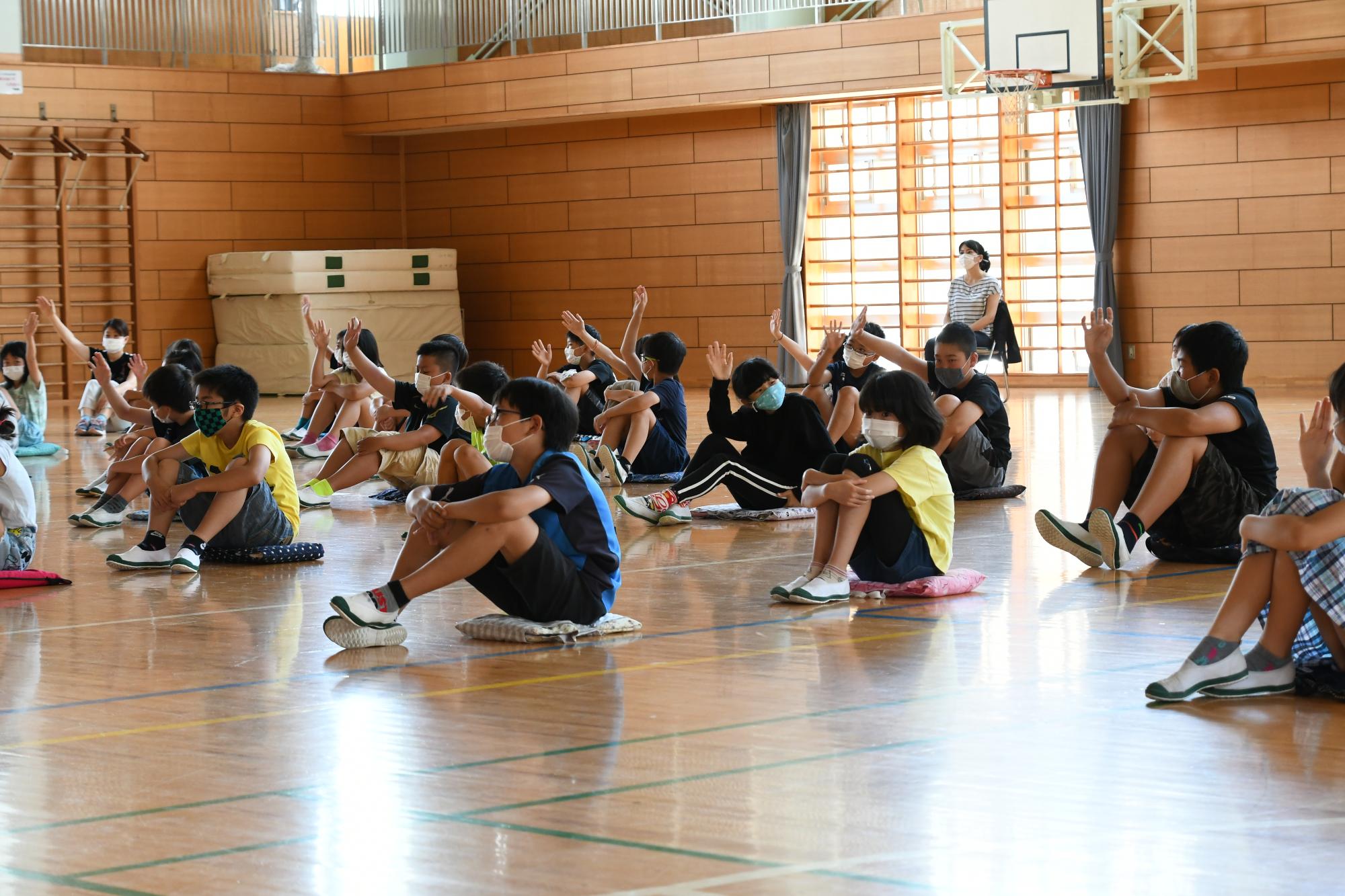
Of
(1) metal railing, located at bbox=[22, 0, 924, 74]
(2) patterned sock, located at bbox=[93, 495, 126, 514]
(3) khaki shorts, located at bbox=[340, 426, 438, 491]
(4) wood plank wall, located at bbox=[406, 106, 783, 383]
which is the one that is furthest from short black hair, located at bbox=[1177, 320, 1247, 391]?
(4) wood plank wall, located at bbox=[406, 106, 783, 383]

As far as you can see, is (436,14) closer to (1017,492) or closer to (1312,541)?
(1017,492)

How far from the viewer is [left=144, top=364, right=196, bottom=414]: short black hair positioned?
258 inches

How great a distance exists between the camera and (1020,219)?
16.2 metres

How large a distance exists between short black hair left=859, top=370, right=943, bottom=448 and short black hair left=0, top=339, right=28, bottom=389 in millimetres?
7870

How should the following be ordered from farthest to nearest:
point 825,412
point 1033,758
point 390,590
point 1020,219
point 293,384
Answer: point 293,384 → point 1020,219 → point 825,412 → point 390,590 → point 1033,758

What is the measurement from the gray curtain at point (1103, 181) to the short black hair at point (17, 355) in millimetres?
8920

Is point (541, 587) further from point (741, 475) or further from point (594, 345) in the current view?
point (594, 345)

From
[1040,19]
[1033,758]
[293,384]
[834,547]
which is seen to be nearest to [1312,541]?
[1033,758]

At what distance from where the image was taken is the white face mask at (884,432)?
5109 millimetres

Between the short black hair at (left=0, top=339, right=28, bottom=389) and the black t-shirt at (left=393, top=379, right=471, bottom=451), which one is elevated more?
Answer: the short black hair at (left=0, top=339, right=28, bottom=389)

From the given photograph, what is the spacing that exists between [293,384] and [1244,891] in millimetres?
15790

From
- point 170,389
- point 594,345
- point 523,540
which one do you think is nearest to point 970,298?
point 594,345

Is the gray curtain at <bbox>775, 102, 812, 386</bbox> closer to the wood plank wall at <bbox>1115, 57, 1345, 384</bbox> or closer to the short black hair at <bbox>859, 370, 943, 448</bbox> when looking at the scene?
the wood plank wall at <bbox>1115, 57, 1345, 384</bbox>

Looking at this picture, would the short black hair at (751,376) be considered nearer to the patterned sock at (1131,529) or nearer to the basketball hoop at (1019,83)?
the patterned sock at (1131,529)
